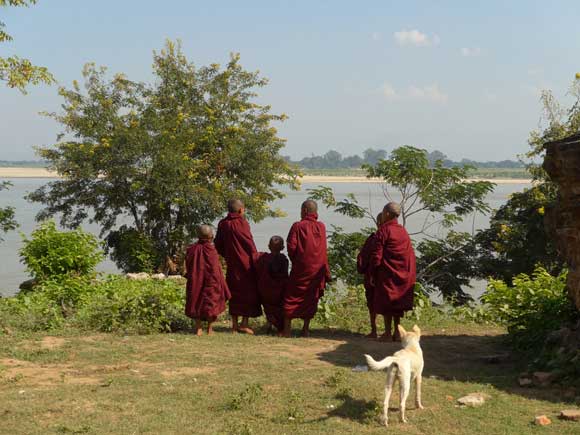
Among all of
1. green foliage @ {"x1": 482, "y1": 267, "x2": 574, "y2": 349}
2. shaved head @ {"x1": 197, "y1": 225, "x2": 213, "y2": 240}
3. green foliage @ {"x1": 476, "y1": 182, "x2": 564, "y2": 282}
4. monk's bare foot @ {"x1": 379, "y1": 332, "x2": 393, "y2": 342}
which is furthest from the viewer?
green foliage @ {"x1": 476, "y1": 182, "x2": 564, "y2": 282}

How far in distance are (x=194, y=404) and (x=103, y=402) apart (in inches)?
30.6

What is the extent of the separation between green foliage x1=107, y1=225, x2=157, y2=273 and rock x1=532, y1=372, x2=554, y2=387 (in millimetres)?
12405

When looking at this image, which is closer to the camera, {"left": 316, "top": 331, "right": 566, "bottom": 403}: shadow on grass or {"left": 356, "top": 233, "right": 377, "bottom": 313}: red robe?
{"left": 316, "top": 331, "right": 566, "bottom": 403}: shadow on grass

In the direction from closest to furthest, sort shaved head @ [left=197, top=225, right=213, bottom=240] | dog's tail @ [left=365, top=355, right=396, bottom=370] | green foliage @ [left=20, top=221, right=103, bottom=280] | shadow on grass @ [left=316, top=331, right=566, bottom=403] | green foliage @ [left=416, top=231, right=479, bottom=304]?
dog's tail @ [left=365, top=355, right=396, bottom=370] → shadow on grass @ [left=316, top=331, right=566, bottom=403] → shaved head @ [left=197, top=225, right=213, bottom=240] → green foliage @ [left=20, top=221, right=103, bottom=280] → green foliage @ [left=416, top=231, right=479, bottom=304]

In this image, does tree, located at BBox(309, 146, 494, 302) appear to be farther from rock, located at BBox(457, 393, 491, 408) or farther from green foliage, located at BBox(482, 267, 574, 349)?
rock, located at BBox(457, 393, 491, 408)

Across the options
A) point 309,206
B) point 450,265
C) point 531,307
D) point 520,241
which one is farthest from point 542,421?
point 450,265

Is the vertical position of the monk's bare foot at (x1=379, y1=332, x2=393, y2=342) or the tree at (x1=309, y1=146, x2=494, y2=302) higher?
the tree at (x1=309, y1=146, x2=494, y2=302)

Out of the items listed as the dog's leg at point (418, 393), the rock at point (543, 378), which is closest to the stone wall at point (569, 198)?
the rock at point (543, 378)

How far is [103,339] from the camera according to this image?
8555 millimetres

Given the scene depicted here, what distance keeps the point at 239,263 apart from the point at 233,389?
10.4ft

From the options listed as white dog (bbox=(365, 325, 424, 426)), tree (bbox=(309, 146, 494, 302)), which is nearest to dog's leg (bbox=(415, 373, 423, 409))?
white dog (bbox=(365, 325, 424, 426))

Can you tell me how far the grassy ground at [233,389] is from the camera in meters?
5.41

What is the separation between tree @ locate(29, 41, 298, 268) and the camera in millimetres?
17859

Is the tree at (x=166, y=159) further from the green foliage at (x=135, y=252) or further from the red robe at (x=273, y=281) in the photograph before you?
the red robe at (x=273, y=281)
